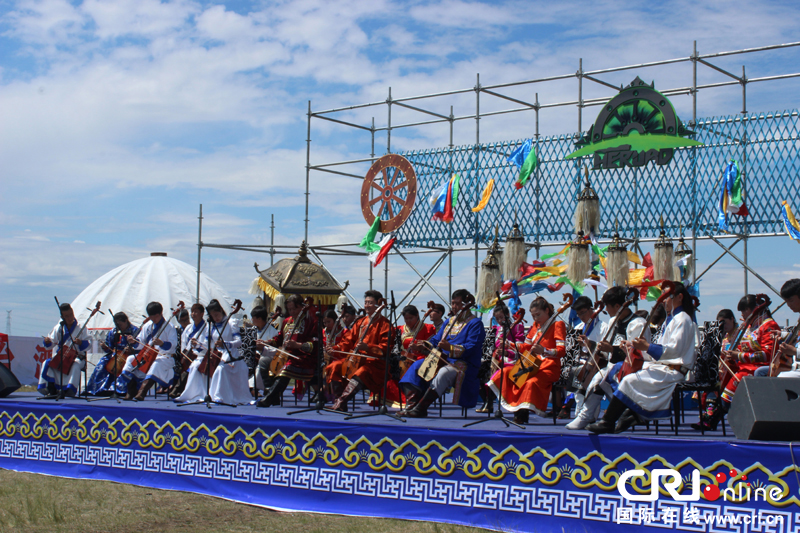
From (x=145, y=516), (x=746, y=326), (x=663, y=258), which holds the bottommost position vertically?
(x=145, y=516)

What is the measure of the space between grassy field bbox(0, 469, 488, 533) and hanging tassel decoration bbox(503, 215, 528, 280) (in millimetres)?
5338

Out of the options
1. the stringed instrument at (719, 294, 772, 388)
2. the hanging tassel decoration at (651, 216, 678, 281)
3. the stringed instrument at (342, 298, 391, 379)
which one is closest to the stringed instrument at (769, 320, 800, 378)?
the stringed instrument at (719, 294, 772, 388)

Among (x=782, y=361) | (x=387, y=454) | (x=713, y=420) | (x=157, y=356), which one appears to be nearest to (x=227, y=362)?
(x=157, y=356)

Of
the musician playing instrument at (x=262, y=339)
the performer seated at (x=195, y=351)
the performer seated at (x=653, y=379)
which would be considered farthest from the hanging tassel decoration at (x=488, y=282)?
the performer seated at (x=653, y=379)

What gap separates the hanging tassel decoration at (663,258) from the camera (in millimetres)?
9836

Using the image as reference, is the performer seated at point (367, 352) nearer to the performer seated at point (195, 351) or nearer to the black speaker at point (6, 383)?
the performer seated at point (195, 351)

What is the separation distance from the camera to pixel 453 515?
17.8 ft

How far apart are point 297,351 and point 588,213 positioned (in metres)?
4.49

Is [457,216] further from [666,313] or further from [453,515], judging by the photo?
[453,515]

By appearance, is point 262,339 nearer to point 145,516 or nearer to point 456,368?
point 456,368

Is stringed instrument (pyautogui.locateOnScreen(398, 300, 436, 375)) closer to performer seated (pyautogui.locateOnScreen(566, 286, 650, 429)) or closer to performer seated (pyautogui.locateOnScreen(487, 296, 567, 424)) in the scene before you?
performer seated (pyautogui.locateOnScreen(487, 296, 567, 424))

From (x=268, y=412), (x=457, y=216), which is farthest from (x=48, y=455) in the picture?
(x=457, y=216)

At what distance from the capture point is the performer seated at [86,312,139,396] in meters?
9.44

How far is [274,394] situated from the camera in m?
8.23
